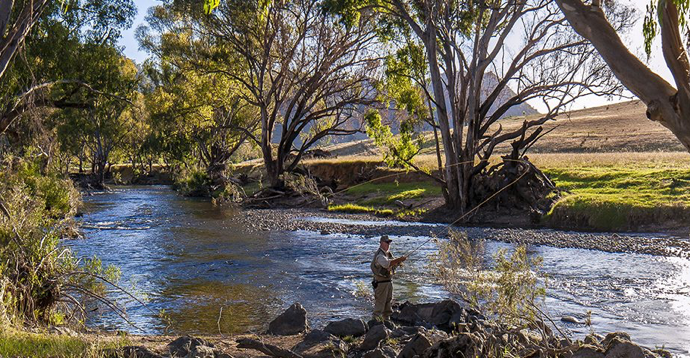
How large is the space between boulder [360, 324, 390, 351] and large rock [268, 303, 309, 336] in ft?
5.85

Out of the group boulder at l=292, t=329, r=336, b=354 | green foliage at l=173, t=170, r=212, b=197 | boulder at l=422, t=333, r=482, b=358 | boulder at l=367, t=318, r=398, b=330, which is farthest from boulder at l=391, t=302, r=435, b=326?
green foliage at l=173, t=170, r=212, b=197

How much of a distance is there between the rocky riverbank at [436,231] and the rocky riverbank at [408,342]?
4761 mm

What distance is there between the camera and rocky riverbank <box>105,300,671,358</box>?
263 inches

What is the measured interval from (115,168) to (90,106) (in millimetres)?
73861

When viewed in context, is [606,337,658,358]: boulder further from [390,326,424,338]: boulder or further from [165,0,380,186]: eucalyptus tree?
[165,0,380,186]: eucalyptus tree

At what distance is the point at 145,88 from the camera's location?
7319cm

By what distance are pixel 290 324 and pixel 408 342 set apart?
117 inches

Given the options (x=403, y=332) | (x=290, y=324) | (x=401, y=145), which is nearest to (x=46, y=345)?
(x=290, y=324)

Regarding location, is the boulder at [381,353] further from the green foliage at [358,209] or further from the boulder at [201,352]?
the green foliage at [358,209]

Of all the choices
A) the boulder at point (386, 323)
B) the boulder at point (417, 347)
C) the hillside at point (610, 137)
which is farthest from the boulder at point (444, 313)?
the hillside at point (610, 137)

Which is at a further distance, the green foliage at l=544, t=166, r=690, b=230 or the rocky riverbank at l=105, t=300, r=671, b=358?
the green foliage at l=544, t=166, r=690, b=230

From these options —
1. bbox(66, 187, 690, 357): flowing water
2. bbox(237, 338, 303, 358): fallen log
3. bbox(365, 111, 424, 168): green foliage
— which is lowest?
bbox(66, 187, 690, 357): flowing water

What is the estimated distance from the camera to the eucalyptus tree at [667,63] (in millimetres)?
5379

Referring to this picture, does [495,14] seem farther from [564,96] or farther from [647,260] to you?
[647,260]
